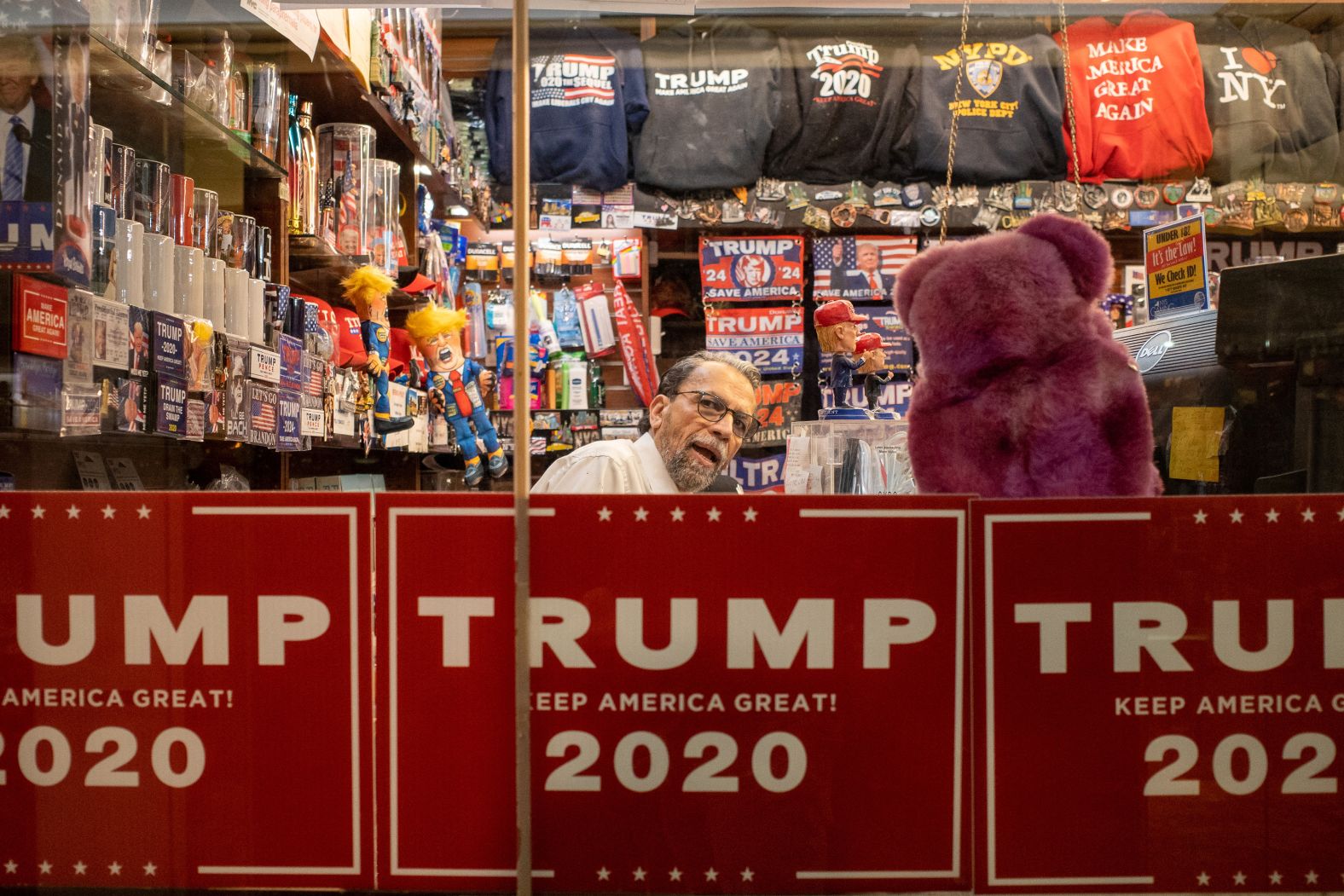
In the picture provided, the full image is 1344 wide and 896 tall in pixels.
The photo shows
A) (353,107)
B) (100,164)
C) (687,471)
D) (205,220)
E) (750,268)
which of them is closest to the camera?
(100,164)

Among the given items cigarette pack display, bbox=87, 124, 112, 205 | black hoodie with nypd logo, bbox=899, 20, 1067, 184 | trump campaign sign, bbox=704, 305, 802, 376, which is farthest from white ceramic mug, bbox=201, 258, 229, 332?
black hoodie with nypd logo, bbox=899, 20, 1067, 184

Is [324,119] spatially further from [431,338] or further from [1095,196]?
[1095,196]

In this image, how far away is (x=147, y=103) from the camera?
165cm

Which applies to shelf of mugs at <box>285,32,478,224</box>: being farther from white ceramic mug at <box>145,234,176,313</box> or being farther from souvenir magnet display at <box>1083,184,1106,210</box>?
souvenir magnet display at <box>1083,184,1106,210</box>

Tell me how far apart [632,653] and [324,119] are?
176 centimetres

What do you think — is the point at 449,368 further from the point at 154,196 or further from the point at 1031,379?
the point at 1031,379

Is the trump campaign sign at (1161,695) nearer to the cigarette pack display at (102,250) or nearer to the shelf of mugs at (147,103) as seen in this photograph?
the cigarette pack display at (102,250)

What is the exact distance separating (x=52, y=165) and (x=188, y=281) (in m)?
0.39

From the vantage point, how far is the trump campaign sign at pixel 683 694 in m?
1.13

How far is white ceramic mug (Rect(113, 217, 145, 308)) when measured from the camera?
1.51 meters

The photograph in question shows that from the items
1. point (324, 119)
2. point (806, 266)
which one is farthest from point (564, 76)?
point (806, 266)

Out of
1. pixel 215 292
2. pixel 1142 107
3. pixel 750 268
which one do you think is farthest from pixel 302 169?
pixel 1142 107

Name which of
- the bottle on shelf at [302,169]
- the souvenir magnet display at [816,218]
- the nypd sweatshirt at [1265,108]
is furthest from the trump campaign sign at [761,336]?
the nypd sweatshirt at [1265,108]

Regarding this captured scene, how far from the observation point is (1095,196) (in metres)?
2.67
